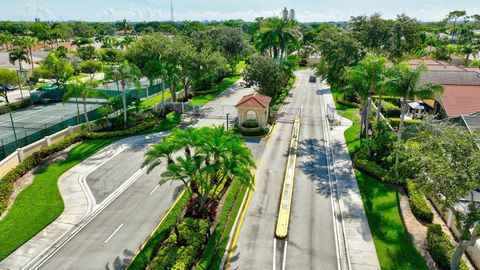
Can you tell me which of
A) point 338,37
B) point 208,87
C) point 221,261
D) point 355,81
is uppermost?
point 338,37

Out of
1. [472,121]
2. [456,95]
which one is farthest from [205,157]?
[456,95]

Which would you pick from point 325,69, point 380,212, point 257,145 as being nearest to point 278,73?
point 325,69

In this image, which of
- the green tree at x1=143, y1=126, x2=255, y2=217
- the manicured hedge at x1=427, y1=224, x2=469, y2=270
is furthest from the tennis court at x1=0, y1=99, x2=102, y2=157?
the manicured hedge at x1=427, y1=224, x2=469, y2=270

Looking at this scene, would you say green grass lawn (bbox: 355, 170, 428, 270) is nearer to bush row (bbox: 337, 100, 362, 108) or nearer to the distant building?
the distant building

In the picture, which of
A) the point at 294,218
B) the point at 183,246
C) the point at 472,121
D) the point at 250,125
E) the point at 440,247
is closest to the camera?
the point at 440,247

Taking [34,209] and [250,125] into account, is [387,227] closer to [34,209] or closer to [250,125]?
[250,125]

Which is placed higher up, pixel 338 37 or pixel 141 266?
pixel 338 37

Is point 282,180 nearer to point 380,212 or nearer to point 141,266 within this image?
point 380,212
